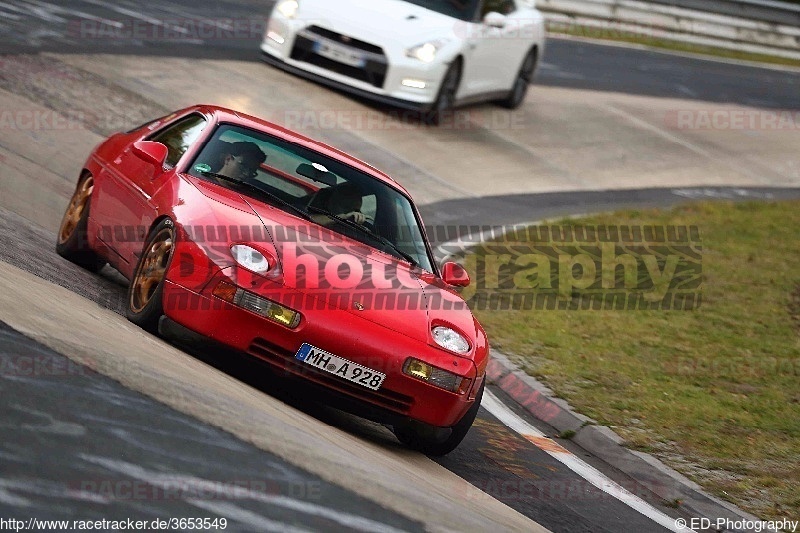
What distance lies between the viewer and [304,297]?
655cm

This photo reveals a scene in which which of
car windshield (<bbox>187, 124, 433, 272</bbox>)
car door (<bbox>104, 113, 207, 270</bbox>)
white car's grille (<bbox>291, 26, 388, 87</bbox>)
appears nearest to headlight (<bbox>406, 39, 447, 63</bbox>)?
white car's grille (<bbox>291, 26, 388, 87</bbox>)

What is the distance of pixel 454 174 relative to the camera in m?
16.0

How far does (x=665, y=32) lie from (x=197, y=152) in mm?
26036

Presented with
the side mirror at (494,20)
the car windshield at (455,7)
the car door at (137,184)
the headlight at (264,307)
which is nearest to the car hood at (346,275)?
the headlight at (264,307)

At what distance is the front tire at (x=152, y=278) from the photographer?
22.5 ft

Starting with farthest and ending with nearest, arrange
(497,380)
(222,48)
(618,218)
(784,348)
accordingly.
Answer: (222,48) < (618,218) < (784,348) < (497,380)

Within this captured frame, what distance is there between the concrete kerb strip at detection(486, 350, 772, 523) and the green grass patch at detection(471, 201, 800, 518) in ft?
0.34

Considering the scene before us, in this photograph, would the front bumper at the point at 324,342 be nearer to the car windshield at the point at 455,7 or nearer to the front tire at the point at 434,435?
the front tire at the point at 434,435

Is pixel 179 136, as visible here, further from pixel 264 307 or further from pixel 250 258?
pixel 264 307

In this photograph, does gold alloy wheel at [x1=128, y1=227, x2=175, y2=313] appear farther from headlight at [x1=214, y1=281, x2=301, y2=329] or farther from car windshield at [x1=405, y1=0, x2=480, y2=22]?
car windshield at [x1=405, y1=0, x2=480, y2=22]

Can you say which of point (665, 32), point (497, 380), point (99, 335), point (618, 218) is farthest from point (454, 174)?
point (665, 32)

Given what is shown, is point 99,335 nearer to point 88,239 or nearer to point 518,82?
point 88,239

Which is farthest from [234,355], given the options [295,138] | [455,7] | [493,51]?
[493,51]

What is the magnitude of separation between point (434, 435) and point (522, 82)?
13.6 meters
